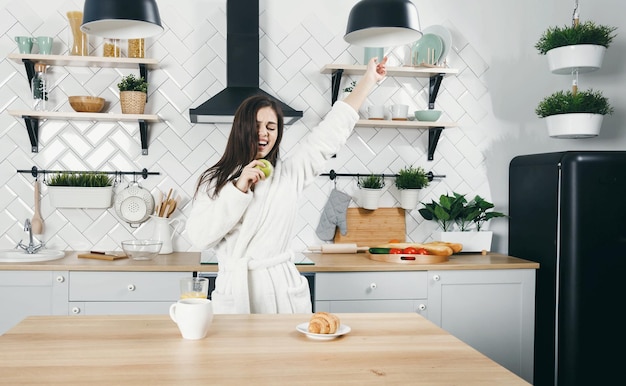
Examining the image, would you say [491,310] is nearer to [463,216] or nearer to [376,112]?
[463,216]

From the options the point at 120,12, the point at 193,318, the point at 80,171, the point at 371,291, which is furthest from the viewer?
the point at 80,171

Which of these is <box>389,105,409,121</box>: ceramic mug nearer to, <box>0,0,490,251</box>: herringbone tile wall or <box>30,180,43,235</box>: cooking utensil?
<box>0,0,490,251</box>: herringbone tile wall

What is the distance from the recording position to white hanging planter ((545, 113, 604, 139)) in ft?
12.3

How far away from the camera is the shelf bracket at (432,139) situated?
3984mm

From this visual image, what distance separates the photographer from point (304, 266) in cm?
325

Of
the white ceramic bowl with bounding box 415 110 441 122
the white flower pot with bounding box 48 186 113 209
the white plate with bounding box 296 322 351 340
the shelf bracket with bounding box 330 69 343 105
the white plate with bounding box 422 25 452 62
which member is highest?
the white plate with bounding box 422 25 452 62

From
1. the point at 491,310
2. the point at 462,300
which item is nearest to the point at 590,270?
the point at 491,310

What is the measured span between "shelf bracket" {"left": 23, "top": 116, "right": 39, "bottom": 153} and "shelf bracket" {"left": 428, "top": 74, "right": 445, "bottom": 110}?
2.41 m

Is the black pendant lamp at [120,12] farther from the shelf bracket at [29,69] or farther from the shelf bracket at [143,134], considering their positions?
the shelf bracket at [29,69]

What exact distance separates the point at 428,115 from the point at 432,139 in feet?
0.74

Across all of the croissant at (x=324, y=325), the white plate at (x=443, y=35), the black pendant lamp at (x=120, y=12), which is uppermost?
the white plate at (x=443, y=35)

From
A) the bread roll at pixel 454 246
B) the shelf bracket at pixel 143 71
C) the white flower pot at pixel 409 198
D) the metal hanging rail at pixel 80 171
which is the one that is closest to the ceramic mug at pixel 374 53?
the white flower pot at pixel 409 198

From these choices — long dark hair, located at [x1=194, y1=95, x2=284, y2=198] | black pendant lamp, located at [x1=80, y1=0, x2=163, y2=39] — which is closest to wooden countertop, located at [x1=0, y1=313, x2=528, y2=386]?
long dark hair, located at [x1=194, y1=95, x2=284, y2=198]

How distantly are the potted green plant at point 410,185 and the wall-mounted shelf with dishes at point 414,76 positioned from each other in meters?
0.22
